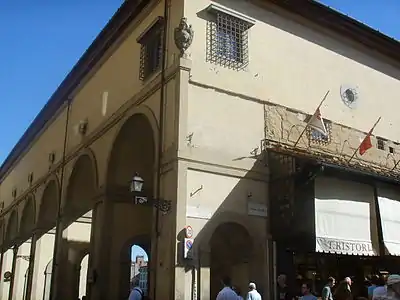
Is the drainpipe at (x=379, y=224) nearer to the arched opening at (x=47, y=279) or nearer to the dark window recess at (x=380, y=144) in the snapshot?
the dark window recess at (x=380, y=144)

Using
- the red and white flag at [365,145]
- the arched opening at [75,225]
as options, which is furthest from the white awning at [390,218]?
the arched opening at [75,225]

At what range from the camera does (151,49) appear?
1436cm

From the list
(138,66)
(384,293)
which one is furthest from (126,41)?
(384,293)

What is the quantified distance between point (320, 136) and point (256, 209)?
3.49 metres

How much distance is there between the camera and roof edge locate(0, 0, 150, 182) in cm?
1553

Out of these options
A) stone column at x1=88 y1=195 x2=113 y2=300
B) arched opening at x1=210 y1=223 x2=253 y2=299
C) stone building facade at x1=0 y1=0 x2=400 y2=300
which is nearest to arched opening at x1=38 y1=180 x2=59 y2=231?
stone building facade at x1=0 y1=0 x2=400 y2=300

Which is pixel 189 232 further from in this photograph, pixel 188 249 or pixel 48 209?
pixel 48 209

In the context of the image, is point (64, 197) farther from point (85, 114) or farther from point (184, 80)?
point (184, 80)

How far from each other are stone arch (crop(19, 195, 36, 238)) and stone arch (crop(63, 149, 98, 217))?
6151 millimetres

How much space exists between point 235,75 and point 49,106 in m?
13.0

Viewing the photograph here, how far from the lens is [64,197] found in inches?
763

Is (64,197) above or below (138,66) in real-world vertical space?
below

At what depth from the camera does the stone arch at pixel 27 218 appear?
25.6m

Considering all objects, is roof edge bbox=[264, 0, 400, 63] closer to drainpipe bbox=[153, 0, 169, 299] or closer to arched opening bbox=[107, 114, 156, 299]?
drainpipe bbox=[153, 0, 169, 299]
